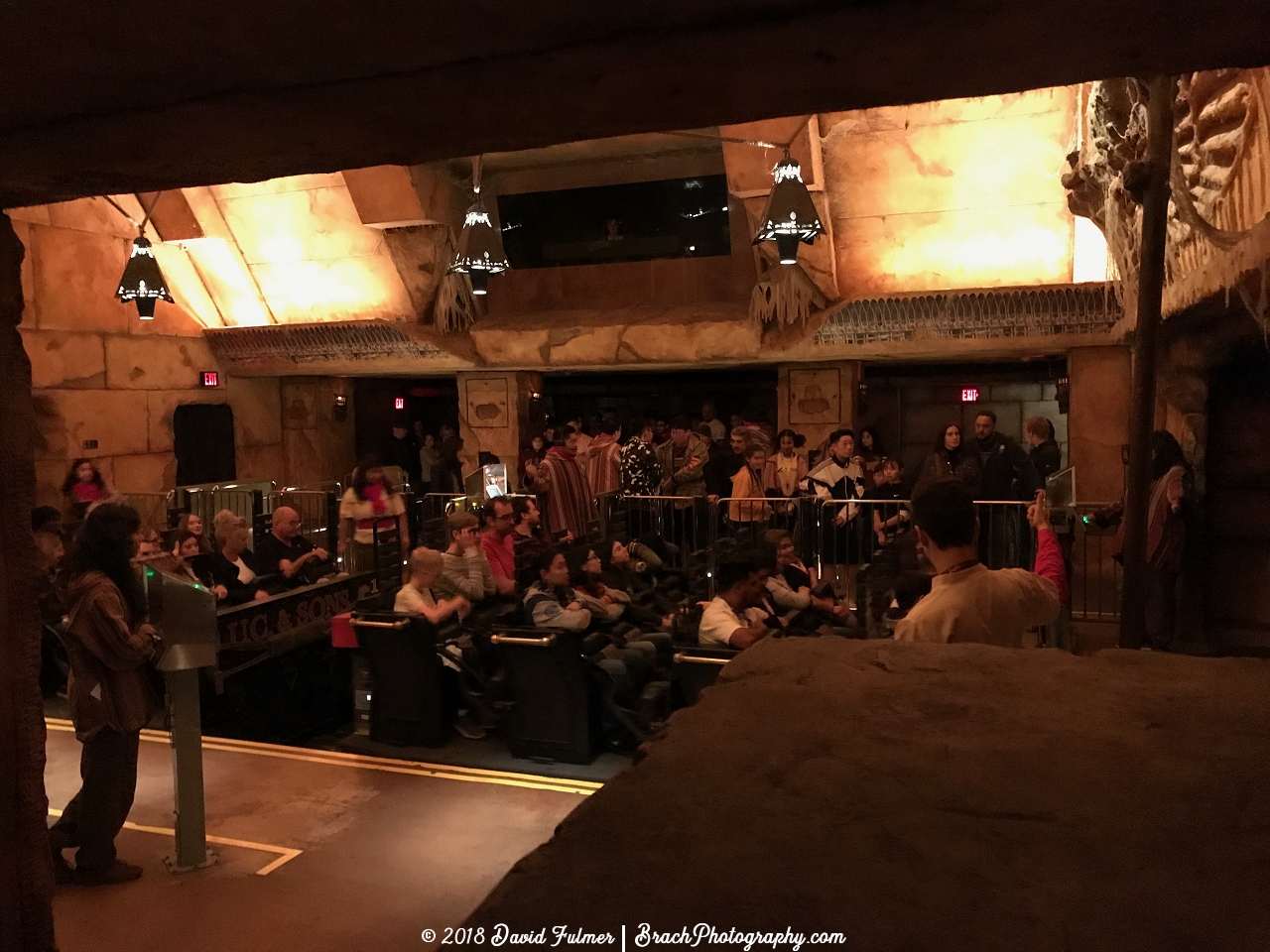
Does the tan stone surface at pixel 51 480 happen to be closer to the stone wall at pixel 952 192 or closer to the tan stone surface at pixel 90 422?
the tan stone surface at pixel 90 422

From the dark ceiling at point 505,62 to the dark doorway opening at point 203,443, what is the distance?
11761mm

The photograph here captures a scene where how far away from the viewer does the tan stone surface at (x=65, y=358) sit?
11.1 m

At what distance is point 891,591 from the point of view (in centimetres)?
588

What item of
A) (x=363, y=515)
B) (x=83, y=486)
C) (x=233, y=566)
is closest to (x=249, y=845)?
(x=233, y=566)

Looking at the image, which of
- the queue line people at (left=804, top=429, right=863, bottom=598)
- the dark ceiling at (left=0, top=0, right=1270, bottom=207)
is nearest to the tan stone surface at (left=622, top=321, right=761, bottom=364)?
the queue line people at (left=804, top=429, right=863, bottom=598)

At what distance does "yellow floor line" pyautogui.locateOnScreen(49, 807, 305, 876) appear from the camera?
13.3ft

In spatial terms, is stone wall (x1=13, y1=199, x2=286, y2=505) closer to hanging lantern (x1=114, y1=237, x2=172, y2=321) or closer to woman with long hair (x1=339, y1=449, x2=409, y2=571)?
hanging lantern (x1=114, y1=237, x2=172, y2=321)

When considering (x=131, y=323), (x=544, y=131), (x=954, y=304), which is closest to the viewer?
(x=544, y=131)

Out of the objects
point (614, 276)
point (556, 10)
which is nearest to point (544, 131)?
point (556, 10)

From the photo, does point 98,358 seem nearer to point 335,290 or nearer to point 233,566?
point 335,290

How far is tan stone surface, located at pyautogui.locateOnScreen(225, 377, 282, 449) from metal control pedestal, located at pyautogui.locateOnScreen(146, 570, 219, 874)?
10.3 meters

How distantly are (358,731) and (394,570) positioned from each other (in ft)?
4.93

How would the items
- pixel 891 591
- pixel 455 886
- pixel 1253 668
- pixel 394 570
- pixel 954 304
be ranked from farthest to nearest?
pixel 954 304 → pixel 394 570 → pixel 891 591 → pixel 455 886 → pixel 1253 668

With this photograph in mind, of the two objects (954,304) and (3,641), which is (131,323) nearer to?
(954,304)
